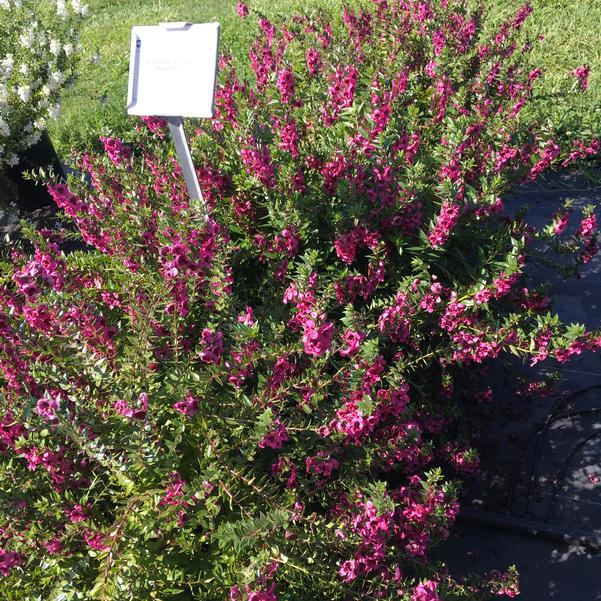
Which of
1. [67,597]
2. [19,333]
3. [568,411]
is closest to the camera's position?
[67,597]

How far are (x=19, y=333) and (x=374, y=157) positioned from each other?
164cm

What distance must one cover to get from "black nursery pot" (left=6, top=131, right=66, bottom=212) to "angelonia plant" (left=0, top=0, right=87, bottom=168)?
0.16 meters

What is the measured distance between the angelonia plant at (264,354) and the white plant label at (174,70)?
11.8 inches

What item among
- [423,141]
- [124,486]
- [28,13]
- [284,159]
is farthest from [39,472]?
[28,13]

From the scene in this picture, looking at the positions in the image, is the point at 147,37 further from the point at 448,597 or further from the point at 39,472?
the point at 448,597

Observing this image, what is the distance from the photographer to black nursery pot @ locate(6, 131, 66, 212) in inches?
205

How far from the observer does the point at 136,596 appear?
70.3 inches

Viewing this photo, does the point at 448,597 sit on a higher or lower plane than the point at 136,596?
lower

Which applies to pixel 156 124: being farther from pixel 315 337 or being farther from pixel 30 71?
pixel 30 71

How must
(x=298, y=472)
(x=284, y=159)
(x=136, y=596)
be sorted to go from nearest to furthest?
(x=136, y=596)
(x=298, y=472)
(x=284, y=159)

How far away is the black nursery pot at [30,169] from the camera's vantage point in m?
5.22

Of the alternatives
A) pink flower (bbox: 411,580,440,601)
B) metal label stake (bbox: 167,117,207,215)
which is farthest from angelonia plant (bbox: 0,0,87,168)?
pink flower (bbox: 411,580,440,601)

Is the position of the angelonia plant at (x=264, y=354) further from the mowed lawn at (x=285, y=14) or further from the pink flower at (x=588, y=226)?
the mowed lawn at (x=285, y=14)

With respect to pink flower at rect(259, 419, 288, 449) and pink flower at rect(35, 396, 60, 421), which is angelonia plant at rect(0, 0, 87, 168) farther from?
pink flower at rect(259, 419, 288, 449)
